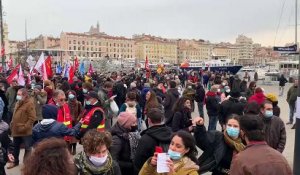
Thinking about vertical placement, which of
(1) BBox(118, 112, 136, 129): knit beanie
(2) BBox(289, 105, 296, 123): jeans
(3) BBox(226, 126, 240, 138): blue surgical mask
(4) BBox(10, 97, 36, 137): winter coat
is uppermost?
(1) BBox(118, 112, 136, 129): knit beanie

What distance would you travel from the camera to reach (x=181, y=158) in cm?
365

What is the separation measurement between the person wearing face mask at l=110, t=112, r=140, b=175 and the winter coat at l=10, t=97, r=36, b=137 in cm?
349

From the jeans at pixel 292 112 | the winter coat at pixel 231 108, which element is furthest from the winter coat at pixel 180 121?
the jeans at pixel 292 112

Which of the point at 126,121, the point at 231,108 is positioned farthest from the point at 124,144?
the point at 231,108

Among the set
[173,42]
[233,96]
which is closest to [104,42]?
[173,42]

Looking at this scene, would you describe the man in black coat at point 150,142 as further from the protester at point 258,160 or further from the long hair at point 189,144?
the protester at point 258,160

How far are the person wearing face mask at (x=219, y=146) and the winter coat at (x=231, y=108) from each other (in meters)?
3.91

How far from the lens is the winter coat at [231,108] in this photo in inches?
327

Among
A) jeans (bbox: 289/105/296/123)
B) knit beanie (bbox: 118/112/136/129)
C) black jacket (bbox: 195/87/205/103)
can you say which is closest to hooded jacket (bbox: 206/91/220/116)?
black jacket (bbox: 195/87/205/103)

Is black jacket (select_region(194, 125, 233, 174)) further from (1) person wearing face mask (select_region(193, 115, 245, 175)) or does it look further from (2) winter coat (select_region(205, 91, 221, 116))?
(2) winter coat (select_region(205, 91, 221, 116))

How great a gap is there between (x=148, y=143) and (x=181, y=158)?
70 cm

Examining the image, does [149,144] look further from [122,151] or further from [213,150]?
[213,150]

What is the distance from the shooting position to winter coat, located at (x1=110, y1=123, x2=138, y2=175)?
4.54 metres

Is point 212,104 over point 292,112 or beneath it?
over
